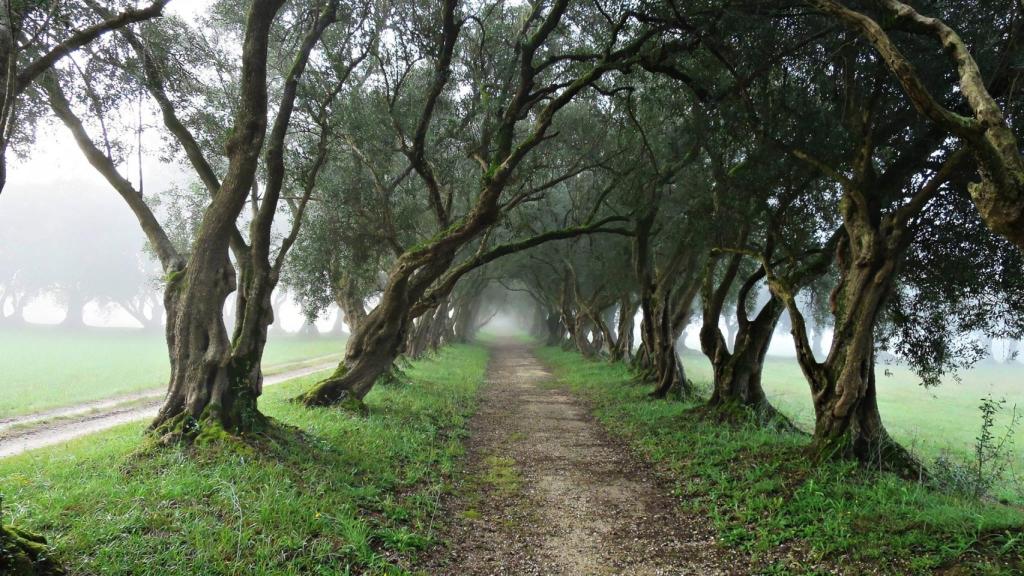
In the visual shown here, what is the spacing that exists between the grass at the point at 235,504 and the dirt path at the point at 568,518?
0.55 metres

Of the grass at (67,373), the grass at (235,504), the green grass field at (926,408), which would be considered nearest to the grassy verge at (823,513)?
the grass at (235,504)

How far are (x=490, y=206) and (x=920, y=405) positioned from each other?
25.2 meters

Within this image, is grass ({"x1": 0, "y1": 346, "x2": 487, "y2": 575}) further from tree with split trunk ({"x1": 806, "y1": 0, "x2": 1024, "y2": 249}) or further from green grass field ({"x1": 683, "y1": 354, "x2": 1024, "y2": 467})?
green grass field ({"x1": 683, "y1": 354, "x2": 1024, "y2": 467})

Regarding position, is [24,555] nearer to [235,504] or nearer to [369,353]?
[235,504]

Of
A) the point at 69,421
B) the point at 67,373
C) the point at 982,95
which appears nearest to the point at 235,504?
the point at 982,95

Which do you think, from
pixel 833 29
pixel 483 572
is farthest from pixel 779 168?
pixel 483 572

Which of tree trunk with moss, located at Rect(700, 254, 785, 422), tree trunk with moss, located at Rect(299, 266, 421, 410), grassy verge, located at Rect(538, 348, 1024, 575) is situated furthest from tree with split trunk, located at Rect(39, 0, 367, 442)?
tree trunk with moss, located at Rect(700, 254, 785, 422)

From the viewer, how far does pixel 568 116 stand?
1706 cm

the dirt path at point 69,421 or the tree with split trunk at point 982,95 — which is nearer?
the tree with split trunk at point 982,95

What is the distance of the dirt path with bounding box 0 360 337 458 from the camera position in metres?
9.98

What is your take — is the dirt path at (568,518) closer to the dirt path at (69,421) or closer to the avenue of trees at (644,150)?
the avenue of trees at (644,150)

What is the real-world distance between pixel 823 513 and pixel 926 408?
23603 mm

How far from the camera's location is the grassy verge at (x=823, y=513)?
15.7 ft

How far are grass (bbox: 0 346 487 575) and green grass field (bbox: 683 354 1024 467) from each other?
30.9ft
